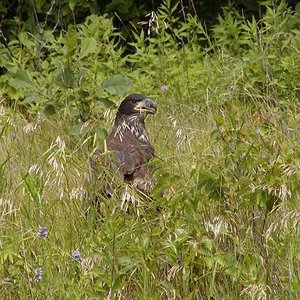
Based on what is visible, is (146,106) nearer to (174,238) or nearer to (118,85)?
(118,85)

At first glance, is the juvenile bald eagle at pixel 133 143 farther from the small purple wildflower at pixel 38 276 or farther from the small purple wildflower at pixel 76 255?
the small purple wildflower at pixel 38 276

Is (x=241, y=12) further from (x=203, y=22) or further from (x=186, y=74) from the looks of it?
(x=186, y=74)

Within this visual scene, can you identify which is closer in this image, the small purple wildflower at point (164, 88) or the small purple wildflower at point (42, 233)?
the small purple wildflower at point (42, 233)

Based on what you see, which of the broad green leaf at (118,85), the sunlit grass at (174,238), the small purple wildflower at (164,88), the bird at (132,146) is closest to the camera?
the sunlit grass at (174,238)

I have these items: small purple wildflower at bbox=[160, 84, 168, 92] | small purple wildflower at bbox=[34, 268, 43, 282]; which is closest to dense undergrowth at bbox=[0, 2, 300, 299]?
small purple wildflower at bbox=[34, 268, 43, 282]

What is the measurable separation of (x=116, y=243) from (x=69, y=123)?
3.00 metres

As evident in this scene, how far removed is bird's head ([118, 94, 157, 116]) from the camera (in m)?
6.96

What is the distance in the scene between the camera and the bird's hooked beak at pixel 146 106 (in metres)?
6.96

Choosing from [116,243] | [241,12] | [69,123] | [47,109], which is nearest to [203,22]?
[241,12]

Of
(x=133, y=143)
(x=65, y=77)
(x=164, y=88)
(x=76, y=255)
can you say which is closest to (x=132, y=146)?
(x=133, y=143)

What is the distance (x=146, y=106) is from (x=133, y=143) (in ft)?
2.63

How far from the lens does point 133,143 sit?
6.21 meters

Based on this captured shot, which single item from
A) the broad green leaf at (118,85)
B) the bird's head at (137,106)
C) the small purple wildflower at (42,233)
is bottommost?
the bird's head at (137,106)

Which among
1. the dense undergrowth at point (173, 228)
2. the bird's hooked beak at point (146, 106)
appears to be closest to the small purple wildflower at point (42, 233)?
the dense undergrowth at point (173, 228)
